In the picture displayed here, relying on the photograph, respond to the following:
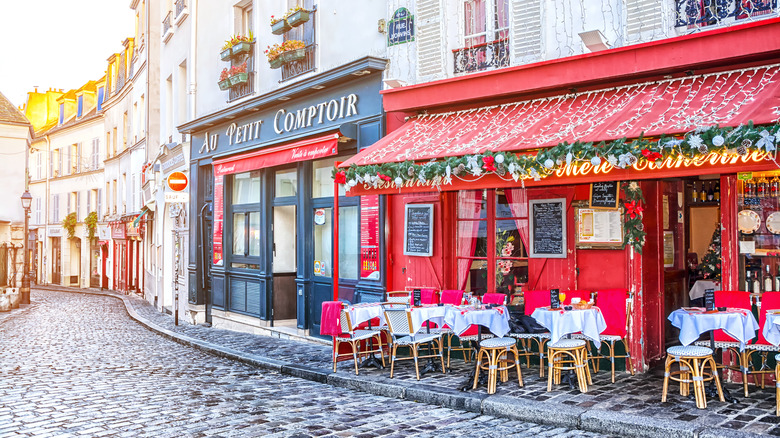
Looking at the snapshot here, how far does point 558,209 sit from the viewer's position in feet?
26.1

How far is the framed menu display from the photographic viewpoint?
7551 millimetres

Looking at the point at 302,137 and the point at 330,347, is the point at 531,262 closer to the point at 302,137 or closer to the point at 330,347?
the point at 330,347

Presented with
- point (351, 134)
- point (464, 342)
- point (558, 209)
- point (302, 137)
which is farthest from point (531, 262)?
point (302, 137)

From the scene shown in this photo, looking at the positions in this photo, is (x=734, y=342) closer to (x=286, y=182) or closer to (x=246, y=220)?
(x=286, y=182)

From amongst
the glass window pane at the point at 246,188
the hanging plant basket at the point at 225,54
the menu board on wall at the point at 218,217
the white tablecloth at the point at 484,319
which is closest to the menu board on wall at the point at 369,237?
the white tablecloth at the point at 484,319

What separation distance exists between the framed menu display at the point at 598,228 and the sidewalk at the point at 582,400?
1.47 meters

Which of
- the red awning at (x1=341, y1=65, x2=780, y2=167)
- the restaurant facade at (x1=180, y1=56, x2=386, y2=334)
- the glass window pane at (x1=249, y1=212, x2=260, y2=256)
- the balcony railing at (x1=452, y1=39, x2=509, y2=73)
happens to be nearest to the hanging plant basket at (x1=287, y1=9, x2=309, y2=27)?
the restaurant facade at (x1=180, y1=56, x2=386, y2=334)

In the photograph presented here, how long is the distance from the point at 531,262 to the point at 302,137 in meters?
5.14

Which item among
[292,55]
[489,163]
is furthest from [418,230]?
[292,55]

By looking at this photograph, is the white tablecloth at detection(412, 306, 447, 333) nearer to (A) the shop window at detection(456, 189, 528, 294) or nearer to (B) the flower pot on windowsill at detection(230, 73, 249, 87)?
(A) the shop window at detection(456, 189, 528, 294)

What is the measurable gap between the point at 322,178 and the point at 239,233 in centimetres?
355

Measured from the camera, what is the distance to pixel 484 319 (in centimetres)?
716

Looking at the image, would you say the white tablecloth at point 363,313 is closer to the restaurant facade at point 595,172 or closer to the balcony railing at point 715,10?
the restaurant facade at point 595,172

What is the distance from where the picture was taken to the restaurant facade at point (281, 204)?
10305 millimetres
